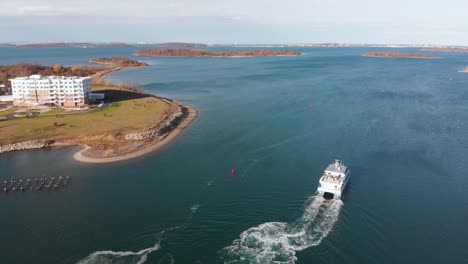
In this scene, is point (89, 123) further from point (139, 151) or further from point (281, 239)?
point (281, 239)

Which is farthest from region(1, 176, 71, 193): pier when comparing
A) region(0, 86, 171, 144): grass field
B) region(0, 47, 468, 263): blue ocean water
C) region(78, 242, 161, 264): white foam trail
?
region(78, 242, 161, 264): white foam trail

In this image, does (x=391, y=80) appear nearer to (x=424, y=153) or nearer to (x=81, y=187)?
(x=424, y=153)

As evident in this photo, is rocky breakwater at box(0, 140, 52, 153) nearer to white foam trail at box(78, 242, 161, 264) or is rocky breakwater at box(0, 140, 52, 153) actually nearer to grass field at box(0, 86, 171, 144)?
grass field at box(0, 86, 171, 144)

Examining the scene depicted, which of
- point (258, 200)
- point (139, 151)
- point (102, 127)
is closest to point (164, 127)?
point (139, 151)

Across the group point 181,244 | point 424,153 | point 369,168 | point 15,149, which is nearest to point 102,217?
point 181,244

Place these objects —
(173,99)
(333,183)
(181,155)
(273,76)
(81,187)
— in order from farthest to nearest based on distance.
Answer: (273,76), (173,99), (181,155), (81,187), (333,183)

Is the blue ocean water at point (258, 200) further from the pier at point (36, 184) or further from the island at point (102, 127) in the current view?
the island at point (102, 127)

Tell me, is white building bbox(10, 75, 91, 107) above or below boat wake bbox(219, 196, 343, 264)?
above
